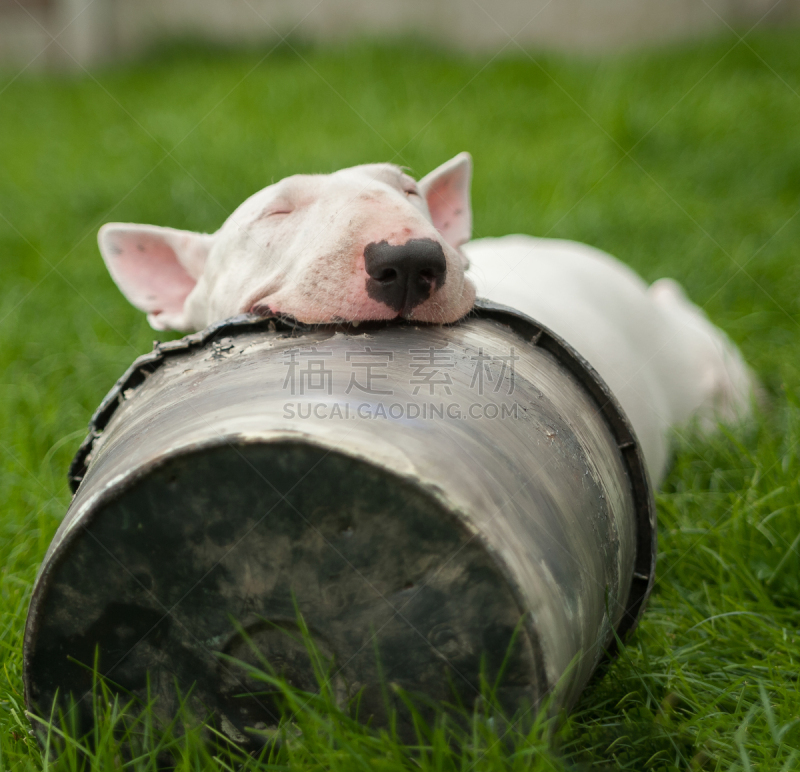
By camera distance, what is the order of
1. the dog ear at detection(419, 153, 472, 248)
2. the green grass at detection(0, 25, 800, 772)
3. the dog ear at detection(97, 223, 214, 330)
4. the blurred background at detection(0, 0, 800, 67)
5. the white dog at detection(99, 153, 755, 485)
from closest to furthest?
the green grass at detection(0, 25, 800, 772)
the white dog at detection(99, 153, 755, 485)
the dog ear at detection(97, 223, 214, 330)
the dog ear at detection(419, 153, 472, 248)
the blurred background at detection(0, 0, 800, 67)

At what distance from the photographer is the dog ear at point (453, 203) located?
2.51 meters

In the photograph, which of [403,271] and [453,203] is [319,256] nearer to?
[403,271]

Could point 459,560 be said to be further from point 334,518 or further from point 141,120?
point 141,120

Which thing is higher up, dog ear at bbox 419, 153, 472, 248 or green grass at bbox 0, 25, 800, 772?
dog ear at bbox 419, 153, 472, 248

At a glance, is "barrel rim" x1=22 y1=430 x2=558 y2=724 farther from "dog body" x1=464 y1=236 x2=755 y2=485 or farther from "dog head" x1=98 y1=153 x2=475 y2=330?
"dog body" x1=464 y1=236 x2=755 y2=485

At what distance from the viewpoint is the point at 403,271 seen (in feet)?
5.49

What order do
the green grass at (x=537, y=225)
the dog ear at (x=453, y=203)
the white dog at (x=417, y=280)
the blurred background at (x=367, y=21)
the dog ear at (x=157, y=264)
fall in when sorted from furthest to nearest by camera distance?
the blurred background at (x=367, y=21) → the dog ear at (x=453, y=203) → the dog ear at (x=157, y=264) → the white dog at (x=417, y=280) → the green grass at (x=537, y=225)

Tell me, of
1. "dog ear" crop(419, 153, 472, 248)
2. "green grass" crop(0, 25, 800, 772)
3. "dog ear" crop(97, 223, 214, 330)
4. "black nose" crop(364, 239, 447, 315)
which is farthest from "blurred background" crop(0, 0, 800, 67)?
"black nose" crop(364, 239, 447, 315)

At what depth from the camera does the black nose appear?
1.67 m

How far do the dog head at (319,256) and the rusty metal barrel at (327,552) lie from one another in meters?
0.24

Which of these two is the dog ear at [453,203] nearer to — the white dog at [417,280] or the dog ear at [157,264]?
the white dog at [417,280]

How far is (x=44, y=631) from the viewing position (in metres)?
1.36

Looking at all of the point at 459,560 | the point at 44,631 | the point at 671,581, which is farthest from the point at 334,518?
the point at 671,581

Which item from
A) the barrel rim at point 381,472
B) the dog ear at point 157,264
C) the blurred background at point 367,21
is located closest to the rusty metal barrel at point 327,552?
the barrel rim at point 381,472
